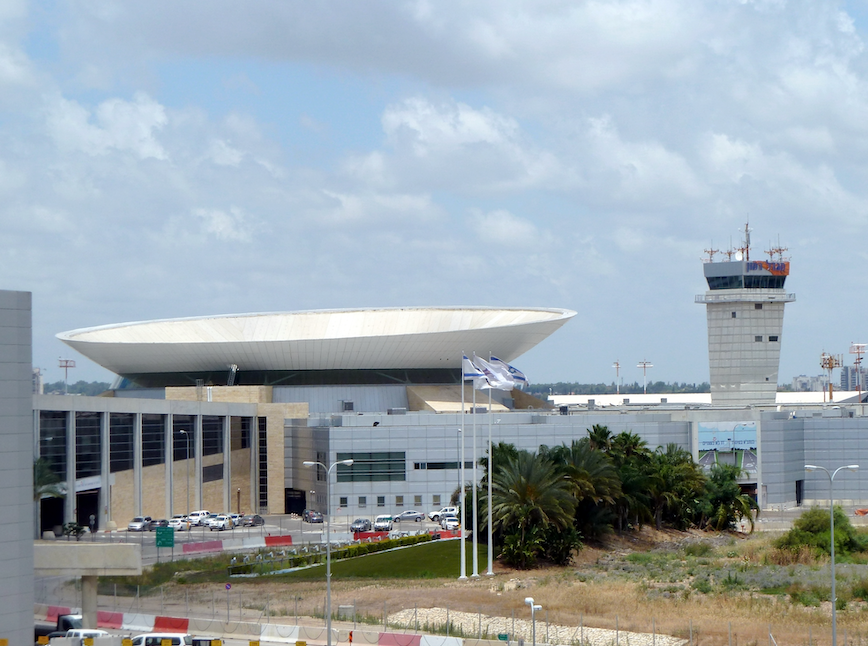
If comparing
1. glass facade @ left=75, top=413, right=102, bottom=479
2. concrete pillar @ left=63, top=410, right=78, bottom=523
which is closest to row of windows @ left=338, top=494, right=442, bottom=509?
glass facade @ left=75, top=413, right=102, bottom=479

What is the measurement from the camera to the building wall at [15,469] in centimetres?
3456

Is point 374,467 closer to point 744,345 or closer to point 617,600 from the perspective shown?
point 617,600

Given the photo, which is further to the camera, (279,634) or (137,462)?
(137,462)

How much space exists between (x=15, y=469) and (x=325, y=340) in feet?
193

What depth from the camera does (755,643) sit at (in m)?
38.7

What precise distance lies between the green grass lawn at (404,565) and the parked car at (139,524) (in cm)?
1790

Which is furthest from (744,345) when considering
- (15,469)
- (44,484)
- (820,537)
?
(15,469)

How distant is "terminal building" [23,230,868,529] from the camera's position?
3054 inches

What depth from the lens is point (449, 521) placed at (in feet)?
263

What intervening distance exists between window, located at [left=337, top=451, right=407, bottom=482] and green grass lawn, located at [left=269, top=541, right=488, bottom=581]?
2015 centimetres

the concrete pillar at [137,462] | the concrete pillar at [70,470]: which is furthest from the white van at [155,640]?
the concrete pillar at [137,462]

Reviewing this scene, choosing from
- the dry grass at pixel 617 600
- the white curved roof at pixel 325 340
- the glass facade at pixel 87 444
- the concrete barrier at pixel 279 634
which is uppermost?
the white curved roof at pixel 325 340

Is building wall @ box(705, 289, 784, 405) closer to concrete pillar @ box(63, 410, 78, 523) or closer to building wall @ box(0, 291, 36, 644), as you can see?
concrete pillar @ box(63, 410, 78, 523)

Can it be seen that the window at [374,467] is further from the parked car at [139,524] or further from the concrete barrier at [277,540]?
Result: the concrete barrier at [277,540]
